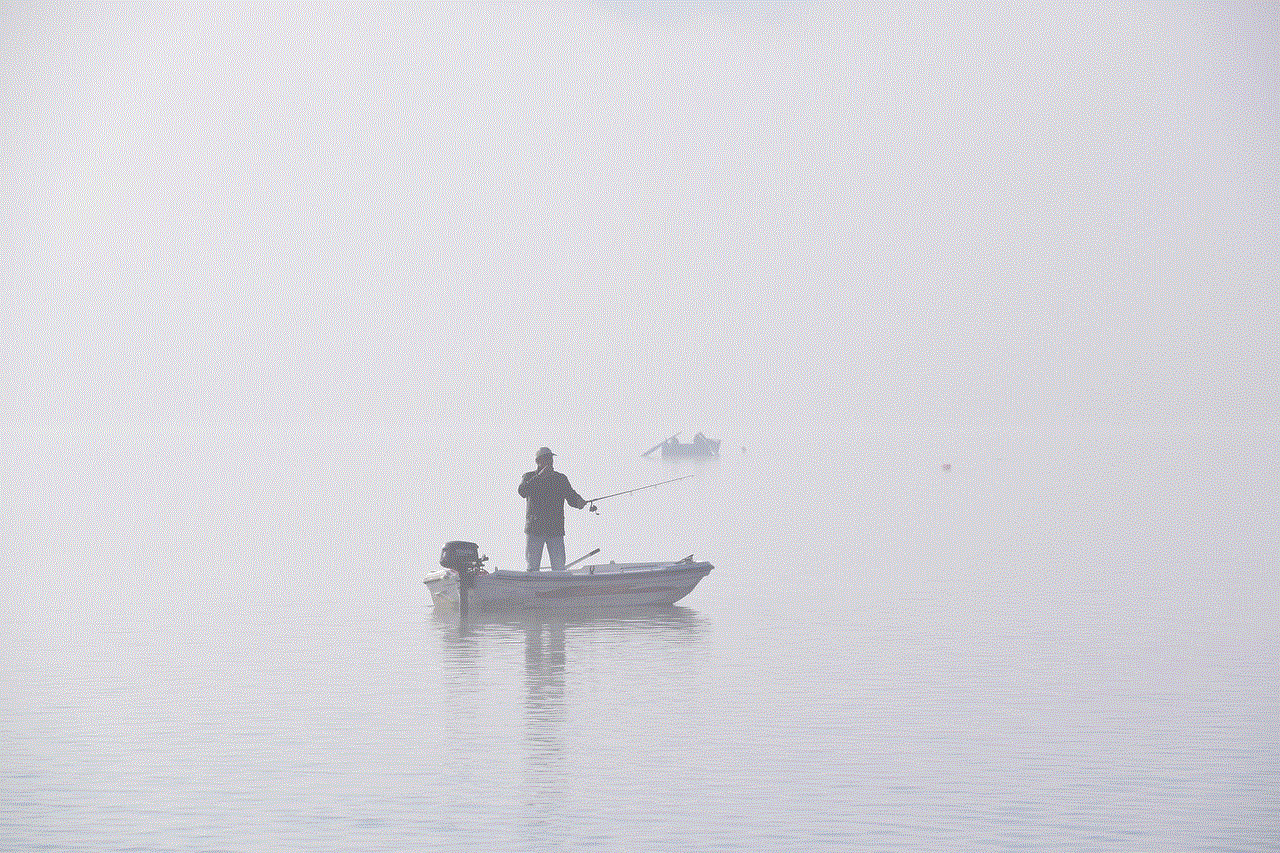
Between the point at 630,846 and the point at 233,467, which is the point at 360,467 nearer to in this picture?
the point at 233,467

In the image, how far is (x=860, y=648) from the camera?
30.3 meters

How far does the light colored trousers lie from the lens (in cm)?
3444

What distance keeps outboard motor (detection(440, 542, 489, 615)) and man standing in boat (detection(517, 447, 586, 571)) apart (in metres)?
1.19

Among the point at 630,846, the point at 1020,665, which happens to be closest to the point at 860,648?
the point at 1020,665

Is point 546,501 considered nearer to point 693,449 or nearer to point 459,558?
point 459,558

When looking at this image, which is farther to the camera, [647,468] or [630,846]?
[647,468]

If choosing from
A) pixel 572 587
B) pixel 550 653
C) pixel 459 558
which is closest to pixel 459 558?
pixel 459 558

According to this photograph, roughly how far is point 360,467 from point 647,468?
77.8 feet

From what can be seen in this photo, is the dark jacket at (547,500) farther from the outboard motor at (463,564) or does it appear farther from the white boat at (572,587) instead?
the outboard motor at (463,564)

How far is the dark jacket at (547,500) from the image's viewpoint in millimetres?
33531

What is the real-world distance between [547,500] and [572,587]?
6.41ft

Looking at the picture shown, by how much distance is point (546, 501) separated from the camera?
33625 mm

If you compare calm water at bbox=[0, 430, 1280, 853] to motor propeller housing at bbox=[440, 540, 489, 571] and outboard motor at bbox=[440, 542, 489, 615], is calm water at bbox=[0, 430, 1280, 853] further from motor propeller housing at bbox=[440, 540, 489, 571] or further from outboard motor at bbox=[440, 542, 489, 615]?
motor propeller housing at bbox=[440, 540, 489, 571]

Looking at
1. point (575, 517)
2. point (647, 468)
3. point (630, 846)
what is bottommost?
point (630, 846)
